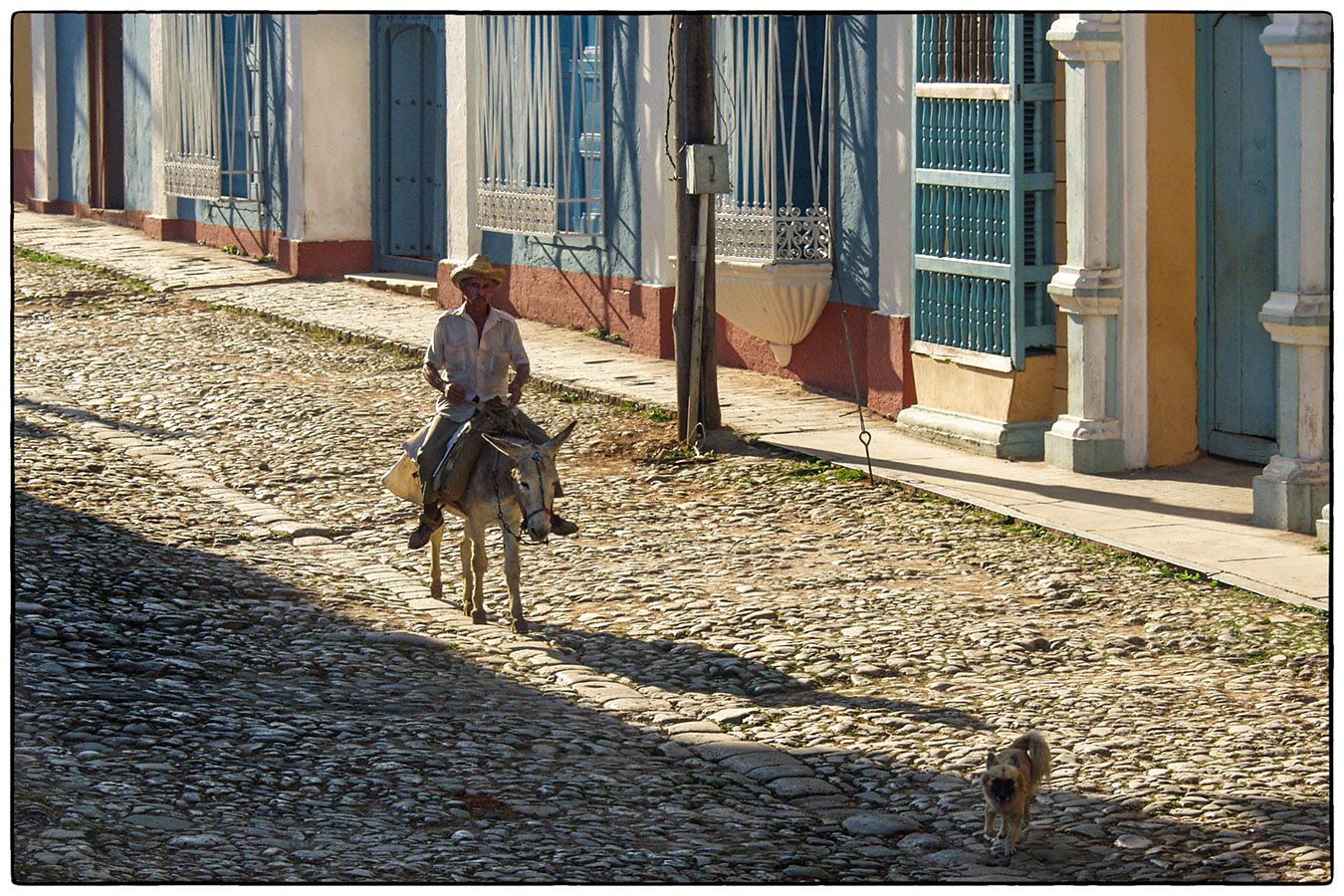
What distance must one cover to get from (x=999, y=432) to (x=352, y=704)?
589cm

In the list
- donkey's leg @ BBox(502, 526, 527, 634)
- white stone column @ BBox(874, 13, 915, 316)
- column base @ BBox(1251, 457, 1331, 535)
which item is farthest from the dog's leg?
white stone column @ BBox(874, 13, 915, 316)

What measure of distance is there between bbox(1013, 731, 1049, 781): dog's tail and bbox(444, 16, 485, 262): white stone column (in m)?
13.0

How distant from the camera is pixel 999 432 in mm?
12969

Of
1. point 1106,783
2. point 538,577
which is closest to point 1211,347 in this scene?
point 538,577

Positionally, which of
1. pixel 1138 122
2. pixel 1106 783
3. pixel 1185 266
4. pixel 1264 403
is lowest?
pixel 1106 783

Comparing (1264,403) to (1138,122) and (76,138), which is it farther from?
(76,138)

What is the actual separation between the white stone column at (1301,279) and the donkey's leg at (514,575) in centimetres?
405

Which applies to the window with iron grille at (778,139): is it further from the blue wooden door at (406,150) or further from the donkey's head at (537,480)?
the donkey's head at (537,480)

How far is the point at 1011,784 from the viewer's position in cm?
645

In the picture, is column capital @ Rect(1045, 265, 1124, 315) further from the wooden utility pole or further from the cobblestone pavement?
the wooden utility pole

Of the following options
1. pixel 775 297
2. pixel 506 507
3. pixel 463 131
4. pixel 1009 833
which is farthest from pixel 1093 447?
pixel 463 131

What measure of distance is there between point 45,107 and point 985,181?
18673 millimetres

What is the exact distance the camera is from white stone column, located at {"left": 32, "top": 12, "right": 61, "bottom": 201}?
2800 centimetres

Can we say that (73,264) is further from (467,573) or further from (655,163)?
(467,573)
